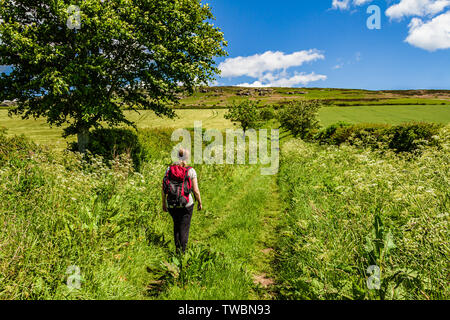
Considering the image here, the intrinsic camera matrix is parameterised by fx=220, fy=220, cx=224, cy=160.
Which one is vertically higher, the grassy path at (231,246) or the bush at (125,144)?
the bush at (125,144)

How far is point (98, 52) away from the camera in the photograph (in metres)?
11.6

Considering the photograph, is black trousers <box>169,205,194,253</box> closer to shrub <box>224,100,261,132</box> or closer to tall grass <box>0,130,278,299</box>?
tall grass <box>0,130,278,299</box>

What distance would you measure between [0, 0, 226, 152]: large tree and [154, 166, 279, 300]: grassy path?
6455 millimetres

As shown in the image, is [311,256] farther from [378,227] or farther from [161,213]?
[161,213]

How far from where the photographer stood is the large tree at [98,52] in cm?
945

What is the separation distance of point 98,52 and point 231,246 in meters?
12.1

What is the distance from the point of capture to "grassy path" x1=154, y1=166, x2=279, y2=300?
149 inches

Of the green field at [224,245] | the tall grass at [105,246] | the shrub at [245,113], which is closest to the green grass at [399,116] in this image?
the shrub at [245,113]

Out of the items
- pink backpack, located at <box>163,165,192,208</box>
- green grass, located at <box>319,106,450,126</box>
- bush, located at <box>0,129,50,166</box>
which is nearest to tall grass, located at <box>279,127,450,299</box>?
pink backpack, located at <box>163,165,192,208</box>

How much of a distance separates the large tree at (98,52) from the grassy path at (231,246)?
6.45 metres

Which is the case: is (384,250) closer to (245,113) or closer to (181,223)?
(181,223)

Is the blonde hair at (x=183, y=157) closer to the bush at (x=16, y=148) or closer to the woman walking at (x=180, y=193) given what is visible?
the woman walking at (x=180, y=193)

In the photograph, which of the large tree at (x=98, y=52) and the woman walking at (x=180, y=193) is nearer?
the woman walking at (x=180, y=193)

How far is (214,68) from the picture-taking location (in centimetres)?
1266
